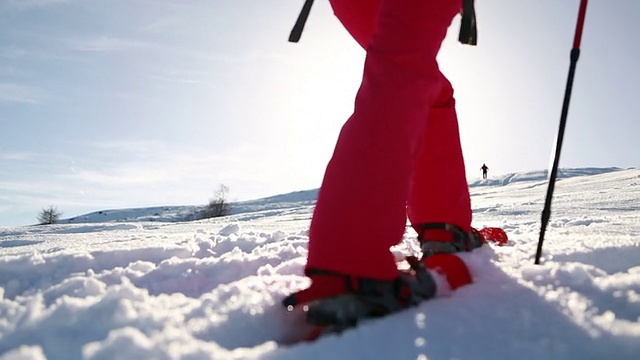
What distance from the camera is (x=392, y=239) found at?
119cm

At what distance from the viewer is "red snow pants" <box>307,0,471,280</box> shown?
1145mm

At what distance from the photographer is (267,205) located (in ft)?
86.6

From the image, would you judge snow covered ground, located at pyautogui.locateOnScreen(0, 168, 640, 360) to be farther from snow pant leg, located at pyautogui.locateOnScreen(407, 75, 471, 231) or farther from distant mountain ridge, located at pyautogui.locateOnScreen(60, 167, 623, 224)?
distant mountain ridge, located at pyautogui.locateOnScreen(60, 167, 623, 224)

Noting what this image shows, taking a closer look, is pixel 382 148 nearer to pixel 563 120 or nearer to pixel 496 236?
pixel 563 120

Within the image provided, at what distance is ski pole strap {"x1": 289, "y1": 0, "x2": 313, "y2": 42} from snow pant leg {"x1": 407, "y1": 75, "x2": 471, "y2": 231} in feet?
1.76

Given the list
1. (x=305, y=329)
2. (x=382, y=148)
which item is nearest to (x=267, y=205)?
(x=382, y=148)

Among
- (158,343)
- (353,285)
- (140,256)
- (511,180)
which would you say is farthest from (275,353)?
(511,180)

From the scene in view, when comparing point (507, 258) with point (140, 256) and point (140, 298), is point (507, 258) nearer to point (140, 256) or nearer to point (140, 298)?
point (140, 298)

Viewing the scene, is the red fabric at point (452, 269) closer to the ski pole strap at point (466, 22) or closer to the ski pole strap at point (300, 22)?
the ski pole strap at point (466, 22)

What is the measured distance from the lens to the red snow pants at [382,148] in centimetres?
114

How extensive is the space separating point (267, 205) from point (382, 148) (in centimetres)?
2538

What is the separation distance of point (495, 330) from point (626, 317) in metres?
0.26

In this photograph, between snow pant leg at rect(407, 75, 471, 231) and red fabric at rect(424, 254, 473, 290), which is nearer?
red fabric at rect(424, 254, 473, 290)

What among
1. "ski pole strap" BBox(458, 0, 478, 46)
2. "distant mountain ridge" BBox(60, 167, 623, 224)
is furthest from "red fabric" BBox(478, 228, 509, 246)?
"distant mountain ridge" BBox(60, 167, 623, 224)
